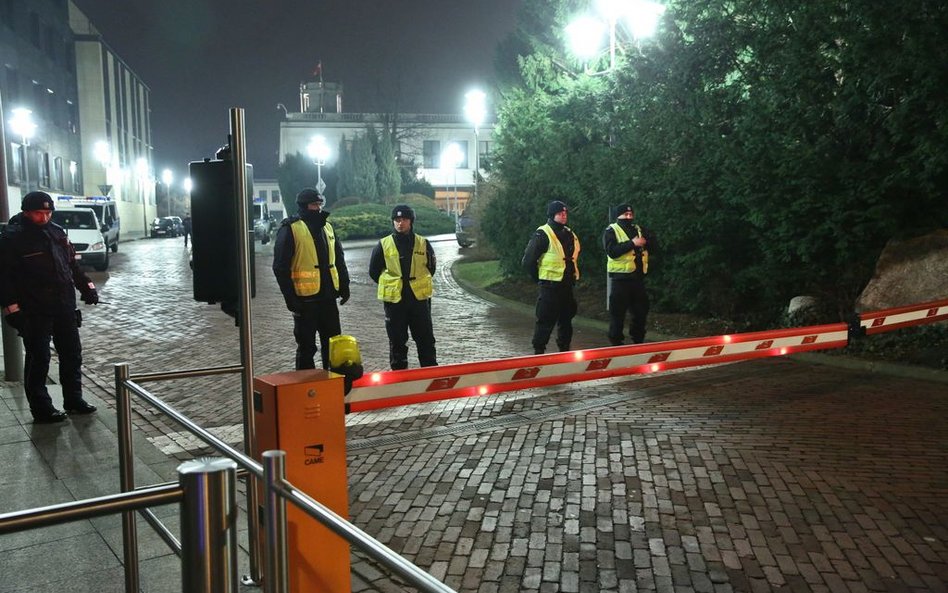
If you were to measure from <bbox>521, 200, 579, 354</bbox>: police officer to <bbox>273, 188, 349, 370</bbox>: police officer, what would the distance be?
7.64ft

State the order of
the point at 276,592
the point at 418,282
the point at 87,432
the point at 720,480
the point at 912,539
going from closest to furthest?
the point at 276,592
the point at 912,539
the point at 720,480
the point at 87,432
the point at 418,282

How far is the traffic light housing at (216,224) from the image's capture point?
4.02 meters

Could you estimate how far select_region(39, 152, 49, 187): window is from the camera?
1914 inches

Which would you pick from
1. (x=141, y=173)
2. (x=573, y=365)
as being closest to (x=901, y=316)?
(x=573, y=365)

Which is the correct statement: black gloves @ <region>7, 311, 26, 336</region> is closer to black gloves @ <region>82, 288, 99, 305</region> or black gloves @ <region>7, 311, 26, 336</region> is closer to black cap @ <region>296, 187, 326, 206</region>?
black gloves @ <region>82, 288, 99, 305</region>

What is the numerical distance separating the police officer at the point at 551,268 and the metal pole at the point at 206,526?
25.5 ft

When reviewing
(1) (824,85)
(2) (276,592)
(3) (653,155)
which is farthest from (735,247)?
(2) (276,592)

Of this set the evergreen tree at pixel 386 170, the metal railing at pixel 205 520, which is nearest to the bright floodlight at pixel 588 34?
the metal railing at pixel 205 520

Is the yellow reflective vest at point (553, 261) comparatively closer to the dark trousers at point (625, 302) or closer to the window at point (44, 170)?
the dark trousers at point (625, 302)

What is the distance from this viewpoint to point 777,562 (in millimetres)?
4270

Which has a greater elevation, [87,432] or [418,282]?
[418,282]

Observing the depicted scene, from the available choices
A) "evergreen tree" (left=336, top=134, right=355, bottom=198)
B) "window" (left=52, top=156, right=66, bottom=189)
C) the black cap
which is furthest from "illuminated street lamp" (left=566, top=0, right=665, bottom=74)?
"evergreen tree" (left=336, top=134, right=355, bottom=198)

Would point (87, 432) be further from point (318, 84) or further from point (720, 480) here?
point (318, 84)

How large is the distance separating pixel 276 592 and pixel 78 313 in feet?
19.5
